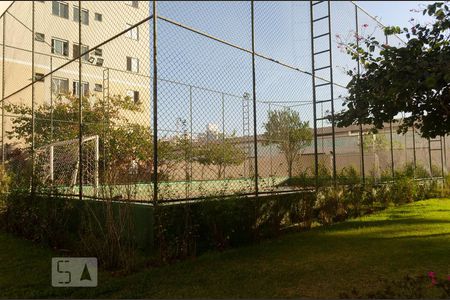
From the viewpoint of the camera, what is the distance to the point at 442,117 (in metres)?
4.67

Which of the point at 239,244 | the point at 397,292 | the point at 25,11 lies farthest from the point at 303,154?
the point at 25,11

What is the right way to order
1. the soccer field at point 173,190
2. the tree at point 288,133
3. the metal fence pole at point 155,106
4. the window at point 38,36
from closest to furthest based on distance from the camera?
1. the metal fence pole at point 155,106
2. the soccer field at point 173,190
3. the tree at point 288,133
4. the window at point 38,36

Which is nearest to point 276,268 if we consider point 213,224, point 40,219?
point 213,224

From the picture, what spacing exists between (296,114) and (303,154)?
3.84ft

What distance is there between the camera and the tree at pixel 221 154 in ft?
29.4

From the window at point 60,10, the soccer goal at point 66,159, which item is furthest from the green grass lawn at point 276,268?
the window at point 60,10

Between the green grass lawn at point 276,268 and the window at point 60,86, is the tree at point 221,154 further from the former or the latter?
the window at point 60,86

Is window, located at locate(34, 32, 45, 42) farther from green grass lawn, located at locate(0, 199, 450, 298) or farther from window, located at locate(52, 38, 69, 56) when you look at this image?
green grass lawn, located at locate(0, 199, 450, 298)

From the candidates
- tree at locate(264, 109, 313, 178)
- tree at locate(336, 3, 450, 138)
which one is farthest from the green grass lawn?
tree at locate(264, 109, 313, 178)

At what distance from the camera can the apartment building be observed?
12711 mm

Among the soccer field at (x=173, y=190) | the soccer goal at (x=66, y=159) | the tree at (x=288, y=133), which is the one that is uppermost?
the tree at (x=288, y=133)

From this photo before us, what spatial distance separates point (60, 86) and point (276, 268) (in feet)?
51.2

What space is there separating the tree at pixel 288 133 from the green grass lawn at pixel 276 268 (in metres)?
4.74

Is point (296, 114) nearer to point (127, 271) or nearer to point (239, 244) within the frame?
point (239, 244)
